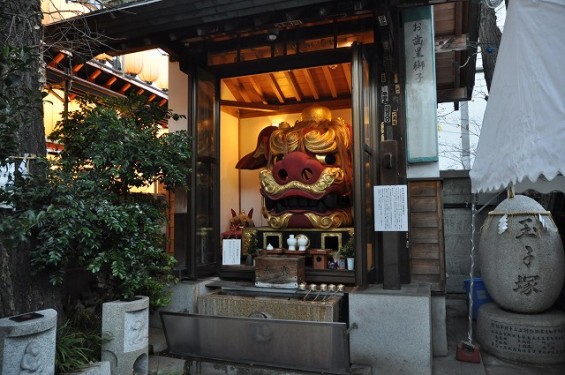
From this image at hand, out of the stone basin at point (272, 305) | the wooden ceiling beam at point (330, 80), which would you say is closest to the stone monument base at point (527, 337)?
the stone basin at point (272, 305)

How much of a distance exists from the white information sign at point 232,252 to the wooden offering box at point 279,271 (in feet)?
1.71

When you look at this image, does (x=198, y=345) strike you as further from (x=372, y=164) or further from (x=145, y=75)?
(x=145, y=75)

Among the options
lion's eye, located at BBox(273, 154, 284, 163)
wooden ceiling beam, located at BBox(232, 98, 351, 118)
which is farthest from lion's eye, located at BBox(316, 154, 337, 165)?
wooden ceiling beam, located at BBox(232, 98, 351, 118)

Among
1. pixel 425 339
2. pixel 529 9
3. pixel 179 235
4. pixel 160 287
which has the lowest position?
pixel 425 339

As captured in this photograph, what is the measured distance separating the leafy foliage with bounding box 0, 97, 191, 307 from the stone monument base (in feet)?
17.1

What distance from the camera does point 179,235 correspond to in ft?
25.1

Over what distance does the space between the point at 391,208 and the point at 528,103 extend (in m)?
3.51

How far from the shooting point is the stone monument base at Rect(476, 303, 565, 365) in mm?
6434

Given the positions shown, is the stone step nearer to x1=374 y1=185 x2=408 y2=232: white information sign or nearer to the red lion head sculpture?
x1=374 y1=185 x2=408 y2=232: white information sign

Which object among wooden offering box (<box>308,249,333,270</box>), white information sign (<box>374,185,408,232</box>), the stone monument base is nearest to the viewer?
white information sign (<box>374,185,408,232</box>)

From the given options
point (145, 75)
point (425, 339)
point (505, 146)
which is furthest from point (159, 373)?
point (145, 75)

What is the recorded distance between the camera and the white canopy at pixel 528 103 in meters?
2.84

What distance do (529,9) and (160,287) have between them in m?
5.47

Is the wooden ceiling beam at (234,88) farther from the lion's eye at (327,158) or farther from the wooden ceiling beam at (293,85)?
the lion's eye at (327,158)
